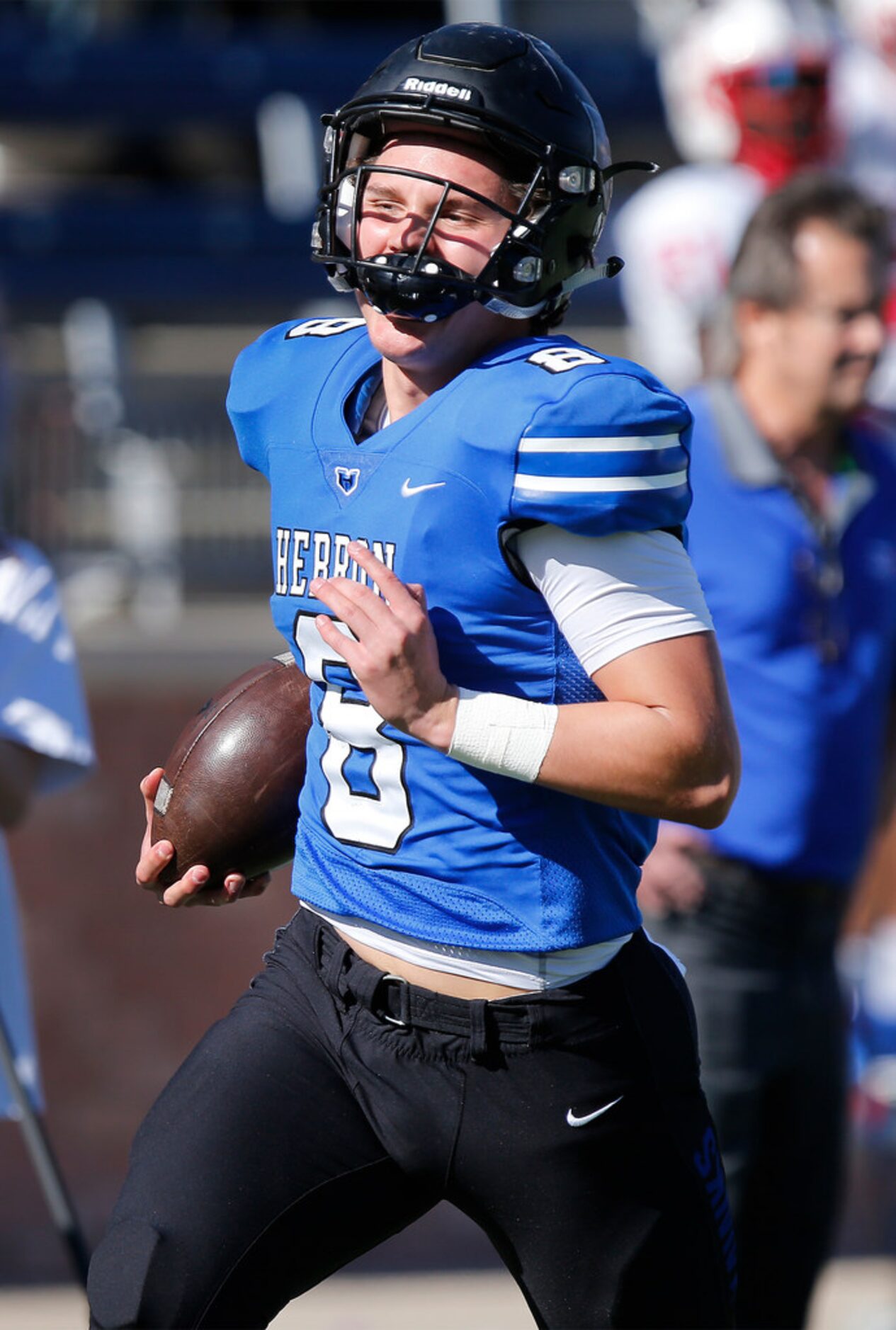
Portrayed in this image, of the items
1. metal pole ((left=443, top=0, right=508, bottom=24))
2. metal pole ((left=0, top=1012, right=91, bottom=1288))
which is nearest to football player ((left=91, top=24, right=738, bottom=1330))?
metal pole ((left=0, top=1012, right=91, bottom=1288))

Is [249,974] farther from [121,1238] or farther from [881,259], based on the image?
[121,1238]

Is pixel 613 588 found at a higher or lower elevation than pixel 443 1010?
higher

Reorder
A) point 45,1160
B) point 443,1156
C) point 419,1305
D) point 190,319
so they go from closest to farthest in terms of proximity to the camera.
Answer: point 443,1156, point 45,1160, point 419,1305, point 190,319

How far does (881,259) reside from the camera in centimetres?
319

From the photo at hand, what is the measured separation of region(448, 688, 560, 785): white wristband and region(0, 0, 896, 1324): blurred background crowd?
1350 millimetres

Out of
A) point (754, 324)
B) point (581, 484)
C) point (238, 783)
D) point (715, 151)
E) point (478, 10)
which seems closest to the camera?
point (581, 484)

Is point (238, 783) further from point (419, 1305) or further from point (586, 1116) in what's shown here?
Result: point (419, 1305)

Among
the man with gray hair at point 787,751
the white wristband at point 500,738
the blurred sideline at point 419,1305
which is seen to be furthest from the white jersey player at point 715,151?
the white wristband at point 500,738

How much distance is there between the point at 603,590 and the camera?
1812mm

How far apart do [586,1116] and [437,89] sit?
3.56 ft

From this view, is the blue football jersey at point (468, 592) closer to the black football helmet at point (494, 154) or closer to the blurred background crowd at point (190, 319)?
the black football helmet at point (494, 154)

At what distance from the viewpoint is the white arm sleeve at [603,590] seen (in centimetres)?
181

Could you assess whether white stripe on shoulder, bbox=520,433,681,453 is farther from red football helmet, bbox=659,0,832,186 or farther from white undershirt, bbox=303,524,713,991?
red football helmet, bbox=659,0,832,186

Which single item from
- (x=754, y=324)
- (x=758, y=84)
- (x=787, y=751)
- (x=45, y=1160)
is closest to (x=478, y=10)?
(x=758, y=84)
